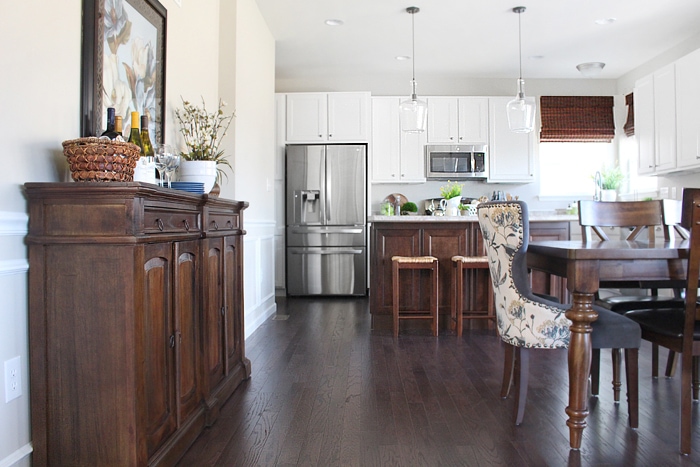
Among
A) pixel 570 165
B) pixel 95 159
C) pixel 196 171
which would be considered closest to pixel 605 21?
pixel 570 165

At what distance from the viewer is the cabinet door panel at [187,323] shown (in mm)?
1935

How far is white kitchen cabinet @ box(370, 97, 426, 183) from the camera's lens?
6402 mm

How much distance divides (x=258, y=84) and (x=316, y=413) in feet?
10.2

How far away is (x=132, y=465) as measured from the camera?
5.09ft

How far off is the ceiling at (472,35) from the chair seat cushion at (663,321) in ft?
10.3

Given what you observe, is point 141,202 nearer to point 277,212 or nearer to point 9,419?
point 9,419

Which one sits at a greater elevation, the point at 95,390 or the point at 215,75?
the point at 215,75

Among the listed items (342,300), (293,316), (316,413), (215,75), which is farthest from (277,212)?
(316,413)

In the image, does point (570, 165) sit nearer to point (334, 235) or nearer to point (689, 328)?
point (334, 235)

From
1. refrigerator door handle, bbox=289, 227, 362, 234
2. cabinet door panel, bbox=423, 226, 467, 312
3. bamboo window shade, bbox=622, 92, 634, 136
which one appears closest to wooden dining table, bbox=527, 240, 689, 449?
cabinet door panel, bbox=423, 226, 467, 312

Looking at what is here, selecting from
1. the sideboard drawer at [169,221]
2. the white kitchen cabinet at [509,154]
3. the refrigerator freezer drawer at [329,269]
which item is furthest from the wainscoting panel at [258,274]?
the white kitchen cabinet at [509,154]

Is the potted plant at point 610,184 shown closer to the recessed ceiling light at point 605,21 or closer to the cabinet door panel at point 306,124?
the recessed ceiling light at point 605,21

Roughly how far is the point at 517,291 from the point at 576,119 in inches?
207

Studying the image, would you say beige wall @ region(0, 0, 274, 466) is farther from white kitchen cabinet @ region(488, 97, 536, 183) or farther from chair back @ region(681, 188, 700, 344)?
white kitchen cabinet @ region(488, 97, 536, 183)
